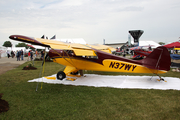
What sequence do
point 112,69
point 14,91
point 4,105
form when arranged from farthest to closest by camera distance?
point 112,69 → point 14,91 → point 4,105

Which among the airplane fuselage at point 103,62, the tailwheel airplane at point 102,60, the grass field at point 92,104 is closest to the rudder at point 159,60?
the tailwheel airplane at point 102,60

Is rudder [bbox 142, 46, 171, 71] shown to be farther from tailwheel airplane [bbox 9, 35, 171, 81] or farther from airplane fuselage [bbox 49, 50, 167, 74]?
airplane fuselage [bbox 49, 50, 167, 74]

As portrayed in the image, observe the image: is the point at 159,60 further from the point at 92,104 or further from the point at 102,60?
the point at 92,104

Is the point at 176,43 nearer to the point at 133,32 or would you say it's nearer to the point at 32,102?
the point at 32,102

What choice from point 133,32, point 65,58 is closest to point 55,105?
point 65,58

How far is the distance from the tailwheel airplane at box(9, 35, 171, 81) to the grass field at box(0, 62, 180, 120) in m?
1.40

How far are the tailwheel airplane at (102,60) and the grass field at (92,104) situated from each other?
4.58 feet

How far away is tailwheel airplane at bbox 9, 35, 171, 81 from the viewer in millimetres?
5792

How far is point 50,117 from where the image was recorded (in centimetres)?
343

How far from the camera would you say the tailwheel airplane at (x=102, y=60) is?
19.0 ft

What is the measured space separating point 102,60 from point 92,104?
3.31 meters

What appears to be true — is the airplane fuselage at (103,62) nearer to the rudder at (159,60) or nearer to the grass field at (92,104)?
the rudder at (159,60)

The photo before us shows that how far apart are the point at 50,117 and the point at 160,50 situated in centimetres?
561

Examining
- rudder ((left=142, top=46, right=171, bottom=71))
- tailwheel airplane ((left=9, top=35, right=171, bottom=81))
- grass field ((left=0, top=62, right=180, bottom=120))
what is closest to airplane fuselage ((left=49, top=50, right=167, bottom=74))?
tailwheel airplane ((left=9, top=35, right=171, bottom=81))
